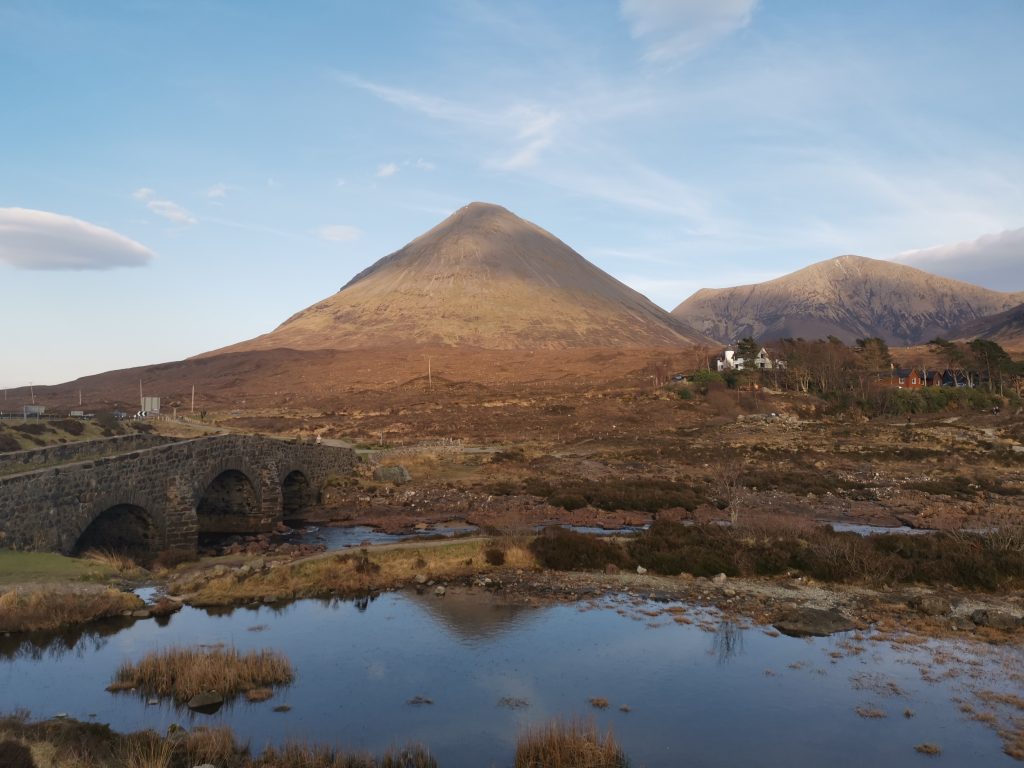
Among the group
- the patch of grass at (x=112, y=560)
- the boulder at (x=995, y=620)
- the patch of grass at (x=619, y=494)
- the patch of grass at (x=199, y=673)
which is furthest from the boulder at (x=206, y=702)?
the patch of grass at (x=619, y=494)

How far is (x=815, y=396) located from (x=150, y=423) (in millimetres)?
80286

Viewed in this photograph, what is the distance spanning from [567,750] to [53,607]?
1638 centimetres

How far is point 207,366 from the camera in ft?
582

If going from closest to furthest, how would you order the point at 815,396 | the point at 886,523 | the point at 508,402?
the point at 886,523 → the point at 815,396 → the point at 508,402

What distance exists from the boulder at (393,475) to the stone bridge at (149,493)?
5.70 m

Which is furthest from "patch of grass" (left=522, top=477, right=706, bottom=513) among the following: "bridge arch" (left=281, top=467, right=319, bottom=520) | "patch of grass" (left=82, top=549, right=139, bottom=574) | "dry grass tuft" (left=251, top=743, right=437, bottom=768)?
"dry grass tuft" (left=251, top=743, right=437, bottom=768)

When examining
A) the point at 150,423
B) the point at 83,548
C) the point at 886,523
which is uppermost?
the point at 150,423

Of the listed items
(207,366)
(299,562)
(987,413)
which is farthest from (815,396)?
(207,366)

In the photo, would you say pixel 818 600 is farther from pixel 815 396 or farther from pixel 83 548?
pixel 815 396

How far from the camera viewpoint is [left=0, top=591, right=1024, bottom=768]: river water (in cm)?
1455

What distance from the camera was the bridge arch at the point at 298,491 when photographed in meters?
46.7

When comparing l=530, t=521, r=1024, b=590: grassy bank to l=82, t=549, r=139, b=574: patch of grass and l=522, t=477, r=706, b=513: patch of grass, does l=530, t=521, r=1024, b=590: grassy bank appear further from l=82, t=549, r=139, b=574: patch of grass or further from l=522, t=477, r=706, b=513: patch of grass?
Answer: l=82, t=549, r=139, b=574: patch of grass

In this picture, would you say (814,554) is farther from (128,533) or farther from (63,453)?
(63,453)

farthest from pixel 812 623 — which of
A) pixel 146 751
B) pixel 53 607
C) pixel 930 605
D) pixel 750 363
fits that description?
pixel 750 363
